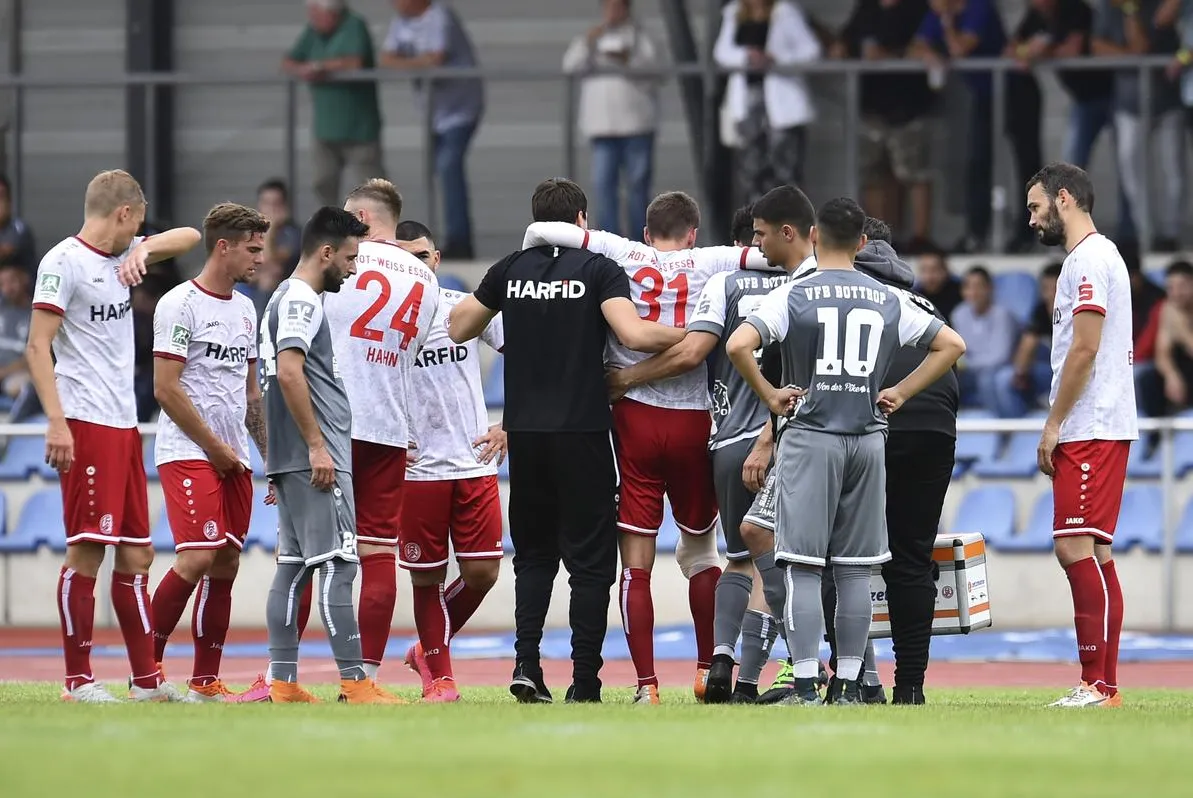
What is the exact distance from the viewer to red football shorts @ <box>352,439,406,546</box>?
9000mm

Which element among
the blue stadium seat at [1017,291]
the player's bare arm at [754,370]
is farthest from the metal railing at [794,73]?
the player's bare arm at [754,370]

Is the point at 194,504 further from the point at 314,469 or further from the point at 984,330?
the point at 984,330

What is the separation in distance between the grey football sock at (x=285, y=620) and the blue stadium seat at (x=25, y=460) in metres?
8.25

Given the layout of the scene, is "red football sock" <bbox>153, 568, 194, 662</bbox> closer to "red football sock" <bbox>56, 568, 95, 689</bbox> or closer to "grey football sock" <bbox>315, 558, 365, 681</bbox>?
"red football sock" <bbox>56, 568, 95, 689</bbox>

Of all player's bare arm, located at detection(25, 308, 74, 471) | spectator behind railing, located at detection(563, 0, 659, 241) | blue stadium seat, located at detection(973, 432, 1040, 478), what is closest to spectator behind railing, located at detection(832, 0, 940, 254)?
spectator behind railing, located at detection(563, 0, 659, 241)

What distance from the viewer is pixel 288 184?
1777cm

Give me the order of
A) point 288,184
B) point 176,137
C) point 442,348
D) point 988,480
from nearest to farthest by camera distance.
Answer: point 442,348 → point 988,480 → point 288,184 → point 176,137

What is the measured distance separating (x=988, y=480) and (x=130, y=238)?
8056mm

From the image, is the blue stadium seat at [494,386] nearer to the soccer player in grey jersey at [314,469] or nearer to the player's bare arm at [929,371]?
the soccer player in grey jersey at [314,469]

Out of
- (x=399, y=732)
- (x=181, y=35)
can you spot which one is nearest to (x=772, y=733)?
(x=399, y=732)

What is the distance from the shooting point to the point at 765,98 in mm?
16656

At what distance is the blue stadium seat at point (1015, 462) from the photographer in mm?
14805

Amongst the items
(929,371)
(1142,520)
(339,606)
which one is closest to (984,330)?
(1142,520)

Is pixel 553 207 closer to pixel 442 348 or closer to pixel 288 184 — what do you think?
pixel 442 348
